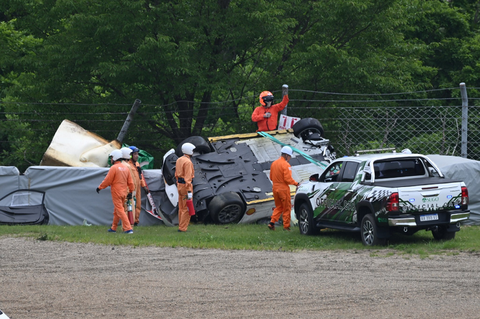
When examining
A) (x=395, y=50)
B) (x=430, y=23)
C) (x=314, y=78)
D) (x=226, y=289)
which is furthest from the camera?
(x=430, y=23)

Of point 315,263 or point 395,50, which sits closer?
point 315,263

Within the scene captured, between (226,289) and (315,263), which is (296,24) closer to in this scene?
(315,263)

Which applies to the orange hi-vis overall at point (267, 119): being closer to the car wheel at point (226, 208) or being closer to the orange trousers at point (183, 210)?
the car wheel at point (226, 208)

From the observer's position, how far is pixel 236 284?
8.71 m

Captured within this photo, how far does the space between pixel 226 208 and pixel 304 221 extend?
2.32m

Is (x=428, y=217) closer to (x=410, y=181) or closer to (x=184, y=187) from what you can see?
(x=410, y=181)

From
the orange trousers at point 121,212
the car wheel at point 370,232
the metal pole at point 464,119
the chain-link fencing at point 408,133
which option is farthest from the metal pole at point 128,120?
the car wheel at point 370,232

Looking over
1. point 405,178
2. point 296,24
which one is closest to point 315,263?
point 405,178

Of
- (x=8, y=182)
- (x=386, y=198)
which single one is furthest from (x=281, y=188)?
(x=8, y=182)

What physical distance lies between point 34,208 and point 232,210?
5.00 m

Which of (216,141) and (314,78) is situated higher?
(314,78)

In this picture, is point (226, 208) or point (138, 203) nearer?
point (226, 208)

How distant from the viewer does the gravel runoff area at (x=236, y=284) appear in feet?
24.1

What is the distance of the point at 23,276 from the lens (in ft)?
31.6
